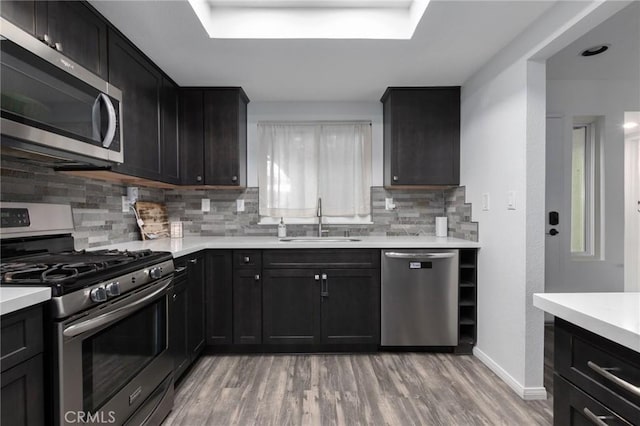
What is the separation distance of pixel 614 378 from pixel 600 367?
55 mm

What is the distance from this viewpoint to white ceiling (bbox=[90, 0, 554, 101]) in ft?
5.83

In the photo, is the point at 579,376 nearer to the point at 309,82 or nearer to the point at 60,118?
the point at 60,118

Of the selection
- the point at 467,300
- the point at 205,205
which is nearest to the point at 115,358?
the point at 205,205

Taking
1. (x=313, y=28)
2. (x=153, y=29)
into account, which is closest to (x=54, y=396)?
(x=153, y=29)

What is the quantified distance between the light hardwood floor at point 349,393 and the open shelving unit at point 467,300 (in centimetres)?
13

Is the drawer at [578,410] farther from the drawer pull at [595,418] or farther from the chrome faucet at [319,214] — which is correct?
the chrome faucet at [319,214]

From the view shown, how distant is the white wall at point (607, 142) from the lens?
3.04m

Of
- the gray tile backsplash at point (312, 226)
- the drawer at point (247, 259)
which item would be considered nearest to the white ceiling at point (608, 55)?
the gray tile backsplash at point (312, 226)

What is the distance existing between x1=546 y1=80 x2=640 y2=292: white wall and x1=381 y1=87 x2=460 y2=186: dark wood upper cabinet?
1028 mm

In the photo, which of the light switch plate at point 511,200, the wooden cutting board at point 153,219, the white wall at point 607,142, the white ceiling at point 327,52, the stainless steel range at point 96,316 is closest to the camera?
the stainless steel range at point 96,316

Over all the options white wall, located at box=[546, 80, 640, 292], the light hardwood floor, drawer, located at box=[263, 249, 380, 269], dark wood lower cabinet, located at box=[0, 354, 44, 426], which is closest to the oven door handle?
dark wood lower cabinet, located at box=[0, 354, 44, 426]

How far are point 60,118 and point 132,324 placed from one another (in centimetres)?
98

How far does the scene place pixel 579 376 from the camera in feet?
2.98

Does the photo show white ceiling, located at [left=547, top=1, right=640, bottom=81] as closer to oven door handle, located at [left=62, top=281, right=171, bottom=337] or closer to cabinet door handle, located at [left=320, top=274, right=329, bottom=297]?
cabinet door handle, located at [left=320, top=274, right=329, bottom=297]
